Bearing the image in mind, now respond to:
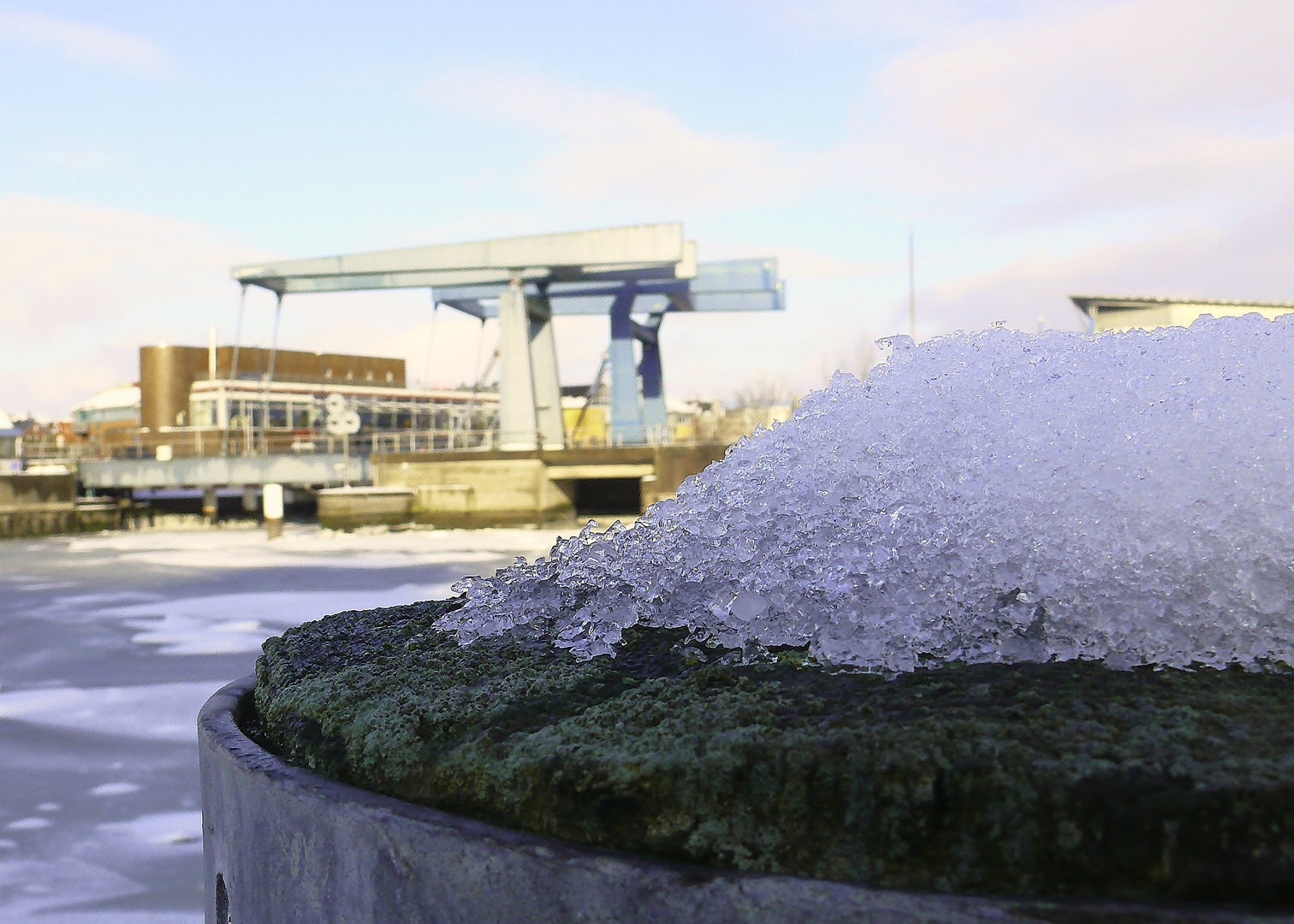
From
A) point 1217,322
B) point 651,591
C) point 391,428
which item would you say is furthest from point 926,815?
point 391,428

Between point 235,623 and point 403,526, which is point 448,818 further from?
point 403,526

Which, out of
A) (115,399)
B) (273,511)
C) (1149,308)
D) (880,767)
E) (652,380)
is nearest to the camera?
(880,767)

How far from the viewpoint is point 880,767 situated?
3.80 ft

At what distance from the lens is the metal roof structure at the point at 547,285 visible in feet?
70.6

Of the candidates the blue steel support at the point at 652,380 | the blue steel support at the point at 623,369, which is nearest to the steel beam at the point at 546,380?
the blue steel support at the point at 623,369

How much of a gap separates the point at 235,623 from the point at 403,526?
12932 millimetres

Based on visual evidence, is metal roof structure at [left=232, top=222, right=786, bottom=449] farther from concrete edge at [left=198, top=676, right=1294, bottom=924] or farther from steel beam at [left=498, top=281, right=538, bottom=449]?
concrete edge at [left=198, top=676, right=1294, bottom=924]

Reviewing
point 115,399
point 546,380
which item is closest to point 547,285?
point 546,380

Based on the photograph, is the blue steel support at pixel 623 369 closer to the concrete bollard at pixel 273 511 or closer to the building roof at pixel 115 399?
the concrete bollard at pixel 273 511

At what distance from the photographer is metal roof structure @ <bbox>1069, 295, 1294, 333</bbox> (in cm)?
1473

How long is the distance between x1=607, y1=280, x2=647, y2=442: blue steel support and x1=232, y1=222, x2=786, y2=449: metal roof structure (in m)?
0.03

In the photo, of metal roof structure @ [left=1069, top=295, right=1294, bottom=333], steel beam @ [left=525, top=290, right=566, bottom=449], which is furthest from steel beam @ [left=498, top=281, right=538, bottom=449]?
metal roof structure @ [left=1069, top=295, right=1294, bottom=333]

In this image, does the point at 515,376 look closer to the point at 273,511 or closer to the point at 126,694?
the point at 273,511

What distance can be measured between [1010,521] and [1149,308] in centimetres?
1579
